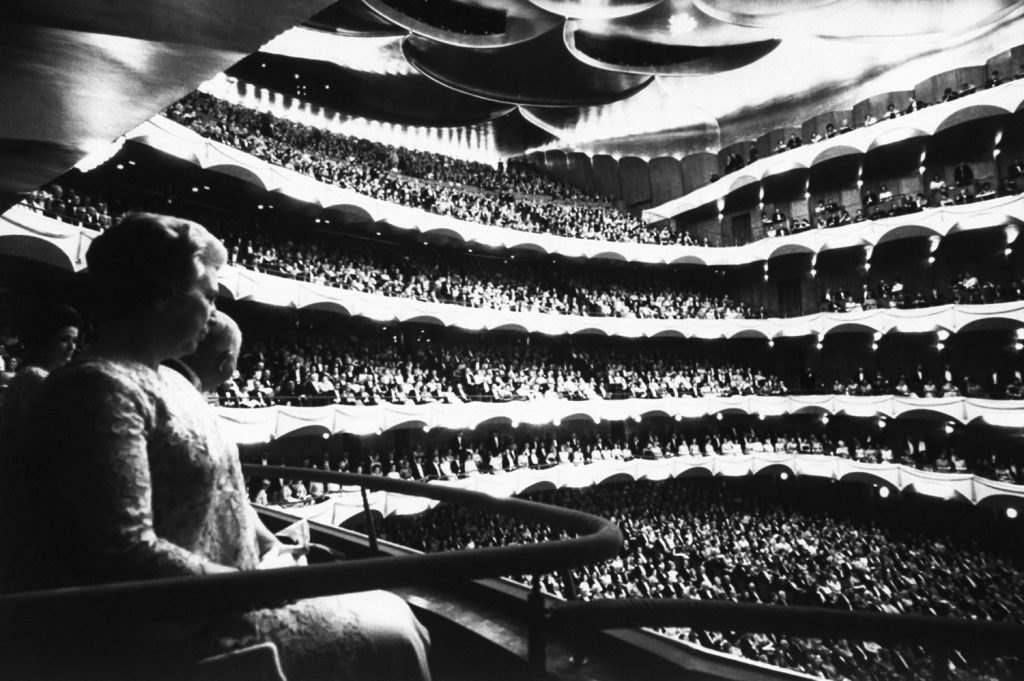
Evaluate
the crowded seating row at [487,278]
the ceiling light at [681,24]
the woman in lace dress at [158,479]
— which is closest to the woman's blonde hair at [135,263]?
the woman in lace dress at [158,479]

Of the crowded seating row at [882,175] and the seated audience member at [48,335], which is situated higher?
the crowded seating row at [882,175]

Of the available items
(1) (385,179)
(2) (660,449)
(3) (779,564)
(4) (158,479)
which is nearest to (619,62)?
(1) (385,179)

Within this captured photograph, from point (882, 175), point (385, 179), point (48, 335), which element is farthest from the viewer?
point (882, 175)

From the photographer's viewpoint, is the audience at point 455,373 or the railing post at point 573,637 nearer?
the railing post at point 573,637

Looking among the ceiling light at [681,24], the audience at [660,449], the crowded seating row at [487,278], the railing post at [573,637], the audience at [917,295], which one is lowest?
the audience at [660,449]

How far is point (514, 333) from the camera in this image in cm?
2394

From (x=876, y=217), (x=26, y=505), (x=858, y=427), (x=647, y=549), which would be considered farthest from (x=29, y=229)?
(x=858, y=427)

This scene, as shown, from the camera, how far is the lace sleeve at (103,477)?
1.09 meters

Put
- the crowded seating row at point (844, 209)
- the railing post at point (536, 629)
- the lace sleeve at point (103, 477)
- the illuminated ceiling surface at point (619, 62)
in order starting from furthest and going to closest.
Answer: the illuminated ceiling surface at point (619, 62) < the crowded seating row at point (844, 209) < the railing post at point (536, 629) < the lace sleeve at point (103, 477)

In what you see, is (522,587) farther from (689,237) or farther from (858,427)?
(689,237)

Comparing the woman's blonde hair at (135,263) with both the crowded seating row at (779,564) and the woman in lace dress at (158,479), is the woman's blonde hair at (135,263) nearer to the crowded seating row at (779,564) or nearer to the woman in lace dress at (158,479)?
the woman in lace dress at (158,479)

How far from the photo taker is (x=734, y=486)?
25391mm

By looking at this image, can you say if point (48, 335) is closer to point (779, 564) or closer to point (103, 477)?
point (103, 477)

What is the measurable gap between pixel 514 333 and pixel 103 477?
75.0ft
